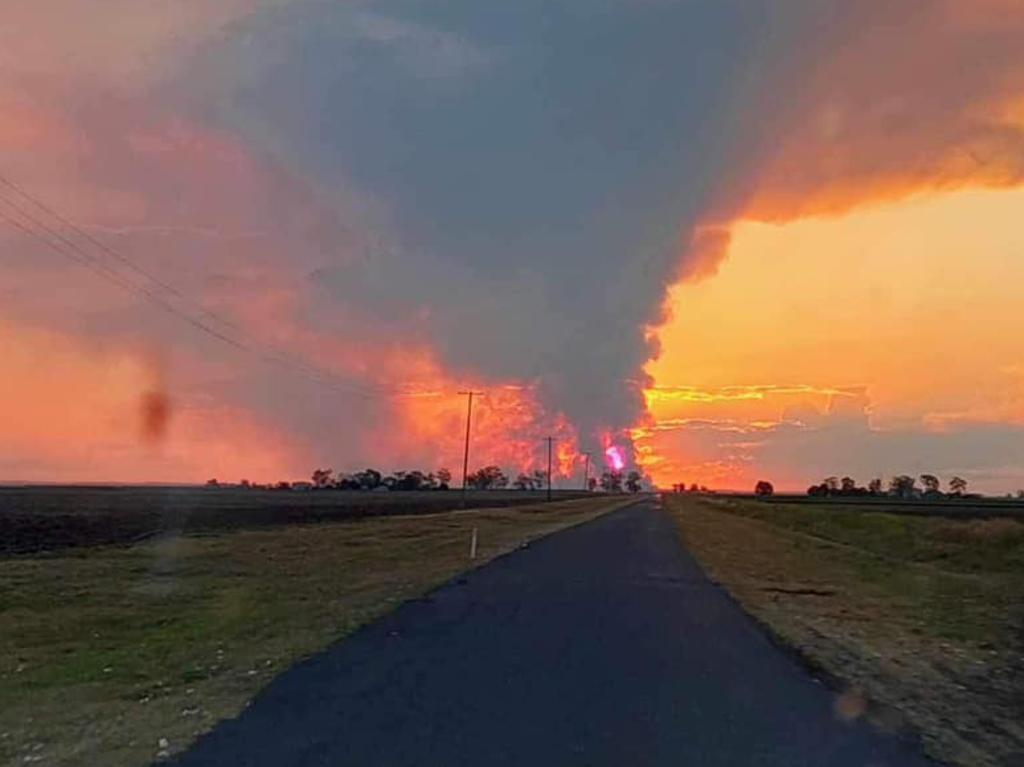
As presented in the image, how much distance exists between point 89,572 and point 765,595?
55.8 feet

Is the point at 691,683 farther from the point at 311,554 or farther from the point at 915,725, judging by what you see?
the point at 311,554

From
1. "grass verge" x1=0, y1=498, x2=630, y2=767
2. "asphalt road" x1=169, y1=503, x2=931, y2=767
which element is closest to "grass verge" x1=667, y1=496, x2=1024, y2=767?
"asphalt road" x1=169, y1=503, x2=931, y2=767

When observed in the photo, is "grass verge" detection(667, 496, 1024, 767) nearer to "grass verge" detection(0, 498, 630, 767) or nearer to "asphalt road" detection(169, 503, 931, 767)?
"asphalt road" detection(169, 503, 931, 767)

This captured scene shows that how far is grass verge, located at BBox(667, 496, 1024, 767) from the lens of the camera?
10.4 metres

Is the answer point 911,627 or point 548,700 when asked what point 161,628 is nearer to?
point 548,700

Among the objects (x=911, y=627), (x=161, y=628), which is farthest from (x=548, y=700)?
(x=911, y=627)

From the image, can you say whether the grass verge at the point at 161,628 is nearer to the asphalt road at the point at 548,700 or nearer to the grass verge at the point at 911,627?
the asphalt road at the point at 548,700

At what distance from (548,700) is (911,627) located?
10.8 metres

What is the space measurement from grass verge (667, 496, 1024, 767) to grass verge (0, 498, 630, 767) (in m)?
6.20

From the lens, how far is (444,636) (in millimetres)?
14961

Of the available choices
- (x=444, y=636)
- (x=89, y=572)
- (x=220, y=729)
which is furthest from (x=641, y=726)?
(x=89, y=572)

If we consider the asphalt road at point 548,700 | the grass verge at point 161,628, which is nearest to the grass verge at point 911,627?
the asphalt road at point 548,700

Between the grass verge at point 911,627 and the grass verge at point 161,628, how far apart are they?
6.20 metres

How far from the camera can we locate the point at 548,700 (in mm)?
10312
